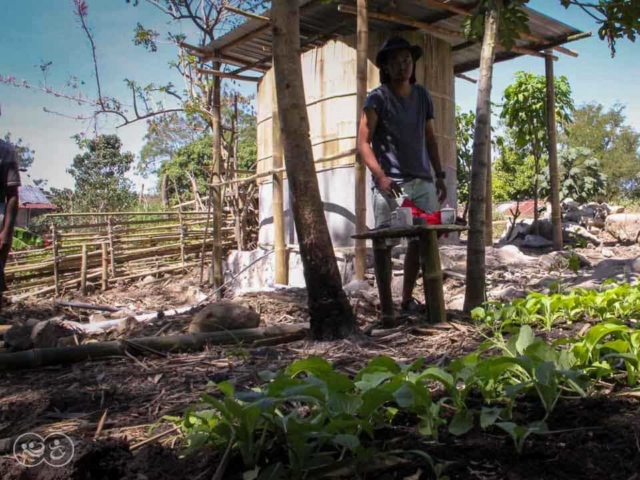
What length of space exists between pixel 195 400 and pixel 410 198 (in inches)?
80.3

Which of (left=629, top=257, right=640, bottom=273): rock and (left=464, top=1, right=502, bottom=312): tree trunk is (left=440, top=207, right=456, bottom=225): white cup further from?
(left=629, top=257, right=640, bottom=273): rock

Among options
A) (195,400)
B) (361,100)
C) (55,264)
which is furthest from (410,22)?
(55,264)

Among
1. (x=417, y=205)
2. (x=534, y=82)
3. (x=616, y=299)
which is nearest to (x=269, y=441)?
(x=616, y=299)

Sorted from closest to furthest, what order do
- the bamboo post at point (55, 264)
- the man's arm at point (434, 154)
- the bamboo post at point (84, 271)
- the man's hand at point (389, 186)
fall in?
the man's hand at point (389, 186) → the man's arm at point (434, 154) → the bamboo post at point (55, 264) → the bamboo post at point (84, 271)

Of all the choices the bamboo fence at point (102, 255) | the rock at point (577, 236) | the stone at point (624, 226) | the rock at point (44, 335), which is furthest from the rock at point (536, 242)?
the rock at point (44, 335)

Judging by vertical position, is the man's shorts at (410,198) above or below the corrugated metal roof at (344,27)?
below

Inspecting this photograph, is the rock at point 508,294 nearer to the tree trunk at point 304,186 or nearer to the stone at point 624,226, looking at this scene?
the tree trunk at point 304,186

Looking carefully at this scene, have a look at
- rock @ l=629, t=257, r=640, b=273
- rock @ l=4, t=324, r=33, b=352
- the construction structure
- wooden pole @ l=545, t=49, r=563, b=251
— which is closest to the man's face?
rock @ l=4, t=324, r=33, b=352

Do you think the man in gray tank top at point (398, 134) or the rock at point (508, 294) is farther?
the rock at point (508, 294)

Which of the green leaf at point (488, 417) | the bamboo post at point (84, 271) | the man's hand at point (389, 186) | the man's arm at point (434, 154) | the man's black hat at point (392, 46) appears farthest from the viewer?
the bamboo post at point (84, 271)

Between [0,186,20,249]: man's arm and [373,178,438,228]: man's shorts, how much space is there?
8.50ft

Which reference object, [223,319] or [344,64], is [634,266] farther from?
[344,64]

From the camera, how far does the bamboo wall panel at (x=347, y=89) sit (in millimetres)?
8023

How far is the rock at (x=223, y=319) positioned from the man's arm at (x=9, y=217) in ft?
5.28
